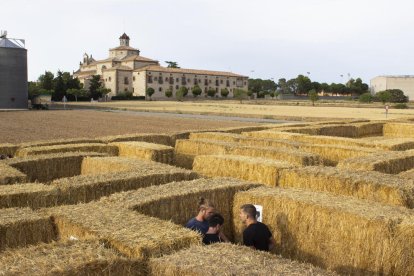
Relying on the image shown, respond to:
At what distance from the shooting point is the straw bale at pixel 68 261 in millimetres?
5637

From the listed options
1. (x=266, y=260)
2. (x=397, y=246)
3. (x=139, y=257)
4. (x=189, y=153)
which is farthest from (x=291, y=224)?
(x=189, y=153)

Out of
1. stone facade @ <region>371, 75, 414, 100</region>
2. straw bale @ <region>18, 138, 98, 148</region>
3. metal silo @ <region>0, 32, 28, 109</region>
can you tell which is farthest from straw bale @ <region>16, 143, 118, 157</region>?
stone facade @ <region>371, 75, 414, 100</region>

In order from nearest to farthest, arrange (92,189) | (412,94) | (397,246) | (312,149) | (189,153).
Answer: (397,246) → (92,189) → (312,149) → (189,153) → (412,94)

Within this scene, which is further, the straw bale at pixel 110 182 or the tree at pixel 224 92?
the tree at pixel 224 92

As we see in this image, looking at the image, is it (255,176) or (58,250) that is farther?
(255,176)

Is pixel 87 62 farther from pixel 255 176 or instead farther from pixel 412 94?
pixel 255 176

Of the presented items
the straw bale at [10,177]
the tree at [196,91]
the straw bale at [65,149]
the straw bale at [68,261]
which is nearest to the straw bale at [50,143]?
the straw bale at [65,149]

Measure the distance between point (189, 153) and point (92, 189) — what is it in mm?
10602

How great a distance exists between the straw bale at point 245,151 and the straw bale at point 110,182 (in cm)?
509

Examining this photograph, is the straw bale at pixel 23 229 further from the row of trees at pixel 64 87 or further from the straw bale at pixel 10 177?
the row of trees at pixel 64 87

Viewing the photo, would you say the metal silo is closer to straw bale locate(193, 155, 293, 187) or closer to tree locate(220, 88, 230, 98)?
straw bale locate(193, 155, 293, 187)

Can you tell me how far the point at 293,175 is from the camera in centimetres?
1299

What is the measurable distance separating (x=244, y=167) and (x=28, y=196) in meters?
7.08

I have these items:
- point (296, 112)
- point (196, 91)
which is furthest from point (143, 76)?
point (296, 112)
